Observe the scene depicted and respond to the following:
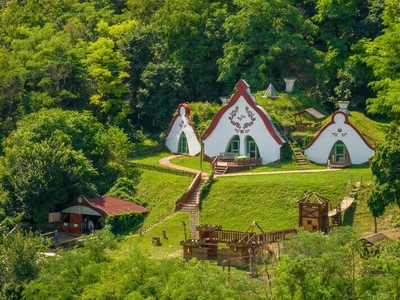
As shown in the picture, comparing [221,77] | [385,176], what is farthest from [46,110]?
[385,176]

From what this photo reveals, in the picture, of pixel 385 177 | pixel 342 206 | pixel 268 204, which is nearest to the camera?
pixel 385 177

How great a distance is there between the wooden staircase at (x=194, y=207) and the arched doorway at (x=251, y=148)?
5.69 meters

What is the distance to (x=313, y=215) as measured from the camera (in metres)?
65.9

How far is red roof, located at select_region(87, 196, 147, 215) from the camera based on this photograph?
7306cm

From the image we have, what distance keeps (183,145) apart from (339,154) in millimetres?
13190

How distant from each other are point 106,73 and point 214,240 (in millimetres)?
27735

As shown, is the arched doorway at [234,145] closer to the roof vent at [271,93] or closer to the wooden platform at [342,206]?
the roof vent at [271,93]

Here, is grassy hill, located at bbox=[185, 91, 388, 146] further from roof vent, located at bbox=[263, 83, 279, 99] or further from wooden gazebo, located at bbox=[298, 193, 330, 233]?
wooden gazebo, located at bbox=[298, 193, 330, 233]

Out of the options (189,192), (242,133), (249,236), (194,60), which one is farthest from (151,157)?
(249,236)

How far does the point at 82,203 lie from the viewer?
7381 cm

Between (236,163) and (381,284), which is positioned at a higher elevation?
(236,163)

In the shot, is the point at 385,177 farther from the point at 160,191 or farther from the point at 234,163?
the point at 160,191

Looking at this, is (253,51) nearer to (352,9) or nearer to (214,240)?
(352,9)

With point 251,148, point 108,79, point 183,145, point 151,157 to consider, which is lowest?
point 151,157
